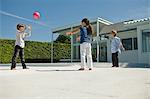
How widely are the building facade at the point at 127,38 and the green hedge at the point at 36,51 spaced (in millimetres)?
2120

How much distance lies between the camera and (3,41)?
67.2ft

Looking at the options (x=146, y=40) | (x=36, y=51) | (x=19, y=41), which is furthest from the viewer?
(x=36, y=51)

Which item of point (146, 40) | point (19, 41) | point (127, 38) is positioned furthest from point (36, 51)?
point (19, 41)

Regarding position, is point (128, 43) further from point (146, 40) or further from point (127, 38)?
point (146, 40)

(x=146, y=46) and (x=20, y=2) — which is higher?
(x=20, y=2)

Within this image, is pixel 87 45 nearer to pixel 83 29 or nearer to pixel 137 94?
pixel 83 29

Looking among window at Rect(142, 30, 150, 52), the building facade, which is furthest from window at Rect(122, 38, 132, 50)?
window at Rect(142, 30, 150, 52)

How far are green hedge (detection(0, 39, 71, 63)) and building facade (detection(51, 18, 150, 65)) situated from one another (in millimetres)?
2120

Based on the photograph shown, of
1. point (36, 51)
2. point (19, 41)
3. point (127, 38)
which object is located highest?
point (127, 38)

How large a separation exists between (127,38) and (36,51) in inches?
337

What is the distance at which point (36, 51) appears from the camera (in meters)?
22.3

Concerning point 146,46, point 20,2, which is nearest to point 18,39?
point 20,2

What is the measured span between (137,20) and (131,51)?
2.08 metres

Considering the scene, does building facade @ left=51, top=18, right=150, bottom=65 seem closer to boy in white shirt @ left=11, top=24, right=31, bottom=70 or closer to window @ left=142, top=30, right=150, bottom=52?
window @ left=142, top=30, right=150, bottom=52
